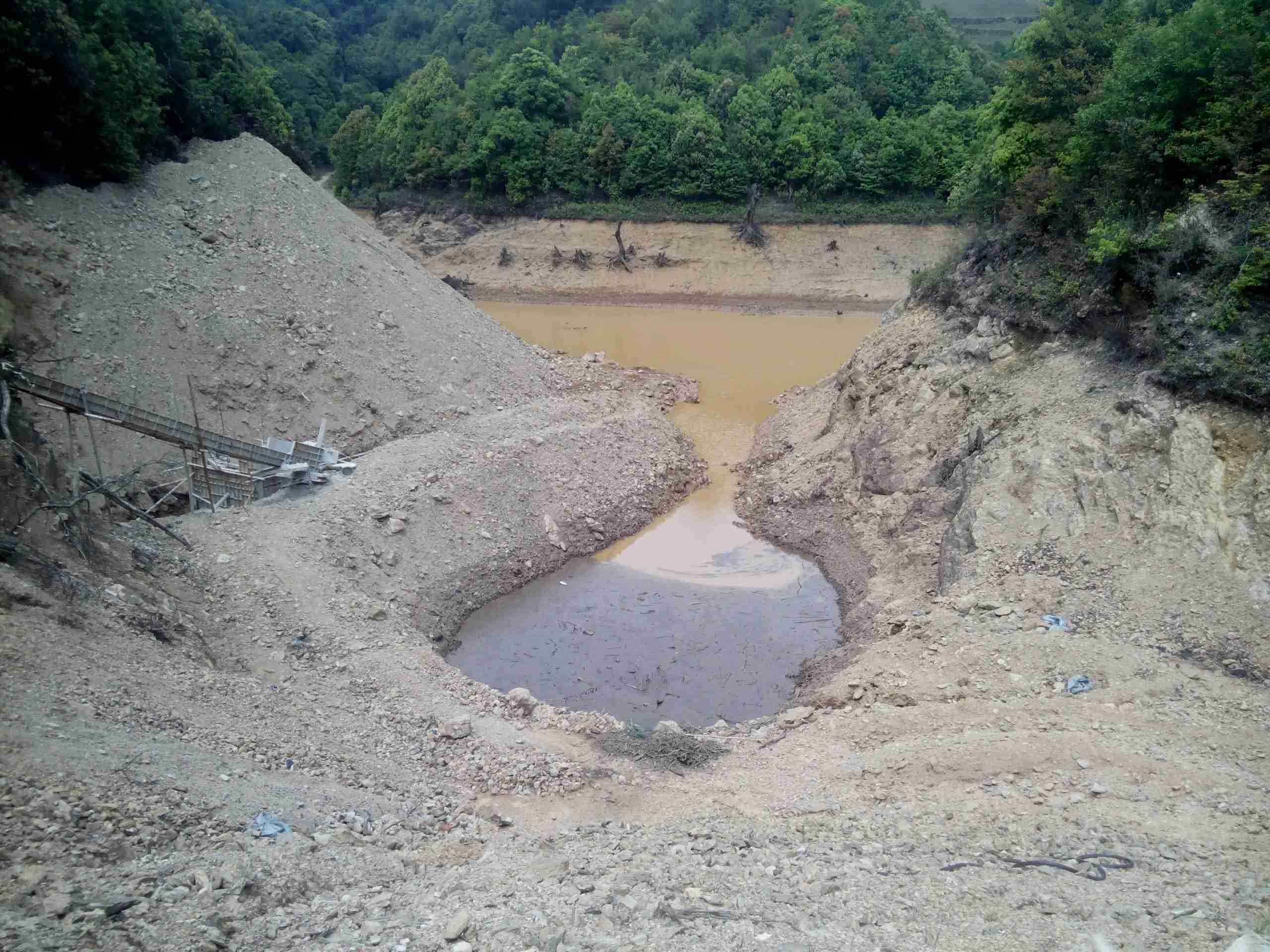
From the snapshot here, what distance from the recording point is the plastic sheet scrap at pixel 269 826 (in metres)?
9.71

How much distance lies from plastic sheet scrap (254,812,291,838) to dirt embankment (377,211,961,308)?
35001 millimetres

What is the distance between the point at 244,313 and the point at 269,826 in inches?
596

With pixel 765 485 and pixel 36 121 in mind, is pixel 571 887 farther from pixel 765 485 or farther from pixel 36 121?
pixel 36 121

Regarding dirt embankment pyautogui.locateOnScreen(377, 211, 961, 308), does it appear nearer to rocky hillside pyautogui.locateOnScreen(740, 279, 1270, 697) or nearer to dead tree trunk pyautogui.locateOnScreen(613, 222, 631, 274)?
dead tree trunk pyautogui.locateOnScreen(613, 222, 631, 274)

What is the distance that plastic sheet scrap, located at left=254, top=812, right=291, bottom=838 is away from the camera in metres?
9.71

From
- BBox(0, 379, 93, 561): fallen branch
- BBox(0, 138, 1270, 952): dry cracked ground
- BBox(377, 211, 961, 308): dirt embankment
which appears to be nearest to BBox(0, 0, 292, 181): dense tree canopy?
BBox(0, 138, 1270, 952): dry cracked ground

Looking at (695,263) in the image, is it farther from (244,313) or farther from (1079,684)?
(1079,684)

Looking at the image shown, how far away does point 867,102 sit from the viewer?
167 ft

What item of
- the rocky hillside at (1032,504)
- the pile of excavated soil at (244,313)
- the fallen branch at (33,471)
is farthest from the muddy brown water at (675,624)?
the fallen branch at (33,471)

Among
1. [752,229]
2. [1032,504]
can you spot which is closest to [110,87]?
[1032,504]

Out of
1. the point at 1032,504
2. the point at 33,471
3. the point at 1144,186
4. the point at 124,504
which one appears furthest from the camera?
the point at 1144,186

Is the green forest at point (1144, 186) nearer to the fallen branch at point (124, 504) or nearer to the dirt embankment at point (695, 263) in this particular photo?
the fallen branch at point (124, 504)

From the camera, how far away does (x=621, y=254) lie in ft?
151

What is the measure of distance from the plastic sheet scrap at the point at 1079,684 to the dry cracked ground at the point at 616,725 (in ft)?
0.29
